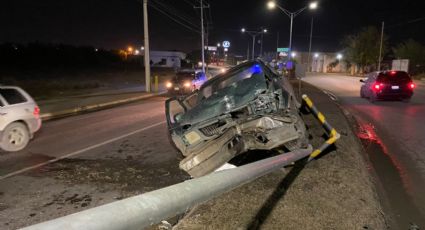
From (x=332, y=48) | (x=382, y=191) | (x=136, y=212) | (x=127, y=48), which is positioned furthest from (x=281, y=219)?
(x=127, y=48)

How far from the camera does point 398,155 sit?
8148mm

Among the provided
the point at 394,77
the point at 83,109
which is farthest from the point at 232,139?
the point at 394,77

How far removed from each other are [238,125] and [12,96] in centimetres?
634

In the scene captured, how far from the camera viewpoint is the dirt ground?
14.1 ft

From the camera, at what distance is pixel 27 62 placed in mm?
59000

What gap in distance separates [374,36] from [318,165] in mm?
62894

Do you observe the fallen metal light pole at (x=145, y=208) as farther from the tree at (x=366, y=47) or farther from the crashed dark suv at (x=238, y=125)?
the tree at (x=366, y=47)

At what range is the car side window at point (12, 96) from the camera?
886 cm

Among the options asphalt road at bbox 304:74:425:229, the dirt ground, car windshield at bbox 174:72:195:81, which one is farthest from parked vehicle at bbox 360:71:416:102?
the dirt ground

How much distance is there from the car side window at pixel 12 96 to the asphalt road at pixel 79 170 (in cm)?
121

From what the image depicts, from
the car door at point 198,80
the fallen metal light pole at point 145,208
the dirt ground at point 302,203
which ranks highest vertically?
the fallen metal light pole at point 145,208

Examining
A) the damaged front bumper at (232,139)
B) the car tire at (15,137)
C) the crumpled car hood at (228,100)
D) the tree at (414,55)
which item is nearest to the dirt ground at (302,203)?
the damaged front bumper at (232,139)

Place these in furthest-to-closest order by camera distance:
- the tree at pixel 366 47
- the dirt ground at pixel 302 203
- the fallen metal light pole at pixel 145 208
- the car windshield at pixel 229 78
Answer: the tree at pixel 366 47, the car windshield at pixel 229 78, the dirt ground at pixel 302 203, the fallen metal light pole at pixel 145 208

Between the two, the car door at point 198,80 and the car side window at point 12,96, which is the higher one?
the car side window at point 12,96
